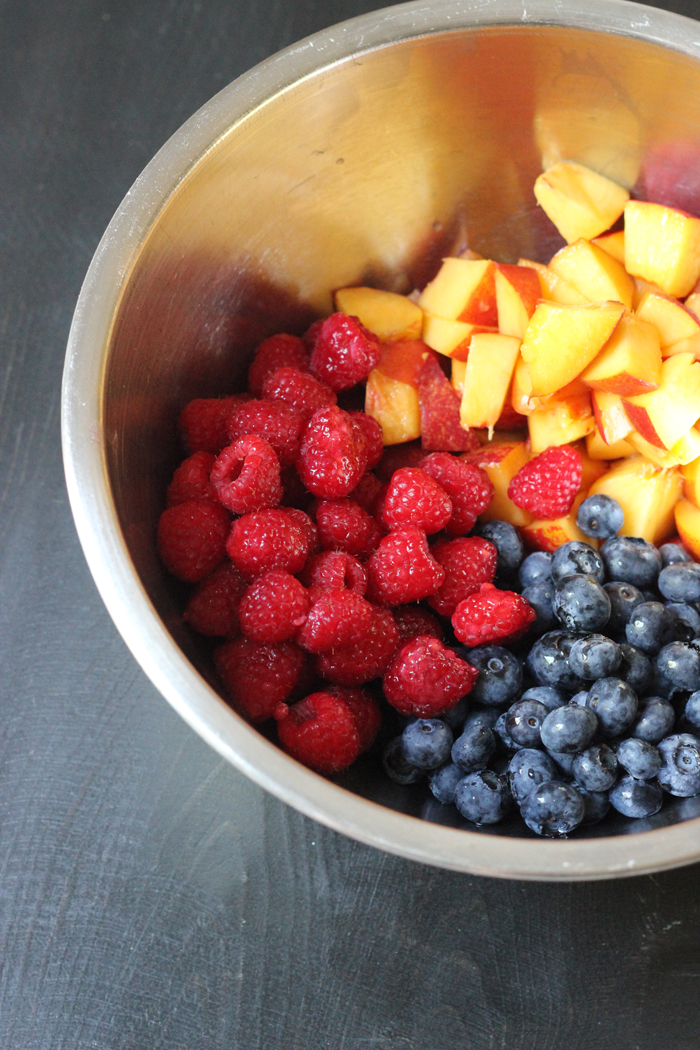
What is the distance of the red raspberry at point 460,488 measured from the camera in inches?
49.9

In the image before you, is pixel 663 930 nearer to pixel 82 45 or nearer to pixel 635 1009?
pixel 635 1009

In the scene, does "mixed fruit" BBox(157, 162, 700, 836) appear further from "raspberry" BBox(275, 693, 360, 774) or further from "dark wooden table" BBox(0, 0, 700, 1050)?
"dark wooden table" BBox(0, 0, 700, 1050)

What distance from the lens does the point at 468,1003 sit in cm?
112

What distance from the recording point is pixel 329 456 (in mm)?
1161

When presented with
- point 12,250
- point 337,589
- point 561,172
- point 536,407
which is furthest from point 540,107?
point 12,250

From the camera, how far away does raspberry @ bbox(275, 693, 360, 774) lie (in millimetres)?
1046

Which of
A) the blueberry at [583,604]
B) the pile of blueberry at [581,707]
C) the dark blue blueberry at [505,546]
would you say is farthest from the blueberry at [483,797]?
the dark blue blueberry at [505,546]

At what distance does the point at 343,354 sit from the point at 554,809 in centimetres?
74

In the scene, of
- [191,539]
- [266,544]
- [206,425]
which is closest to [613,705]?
[266,544]

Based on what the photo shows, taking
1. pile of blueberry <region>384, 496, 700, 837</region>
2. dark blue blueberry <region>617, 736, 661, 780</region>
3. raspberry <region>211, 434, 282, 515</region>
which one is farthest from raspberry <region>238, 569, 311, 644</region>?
dark blue blueberry <region>617, 736, 661, 780</region>

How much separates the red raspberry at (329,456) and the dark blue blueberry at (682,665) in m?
0.50

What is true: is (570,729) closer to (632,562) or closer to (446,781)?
(446,781)

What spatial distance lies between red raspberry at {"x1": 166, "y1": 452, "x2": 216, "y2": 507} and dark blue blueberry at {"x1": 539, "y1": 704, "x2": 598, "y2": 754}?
56cm

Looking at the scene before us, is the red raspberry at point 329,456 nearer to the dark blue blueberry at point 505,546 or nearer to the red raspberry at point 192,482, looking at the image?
the red raspberry at point 192,482
